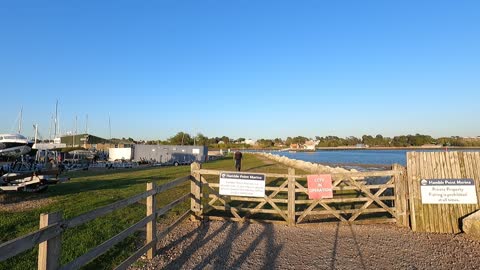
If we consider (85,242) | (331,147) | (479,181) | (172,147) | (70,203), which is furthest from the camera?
(331,147)

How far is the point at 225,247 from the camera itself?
21.0 ft

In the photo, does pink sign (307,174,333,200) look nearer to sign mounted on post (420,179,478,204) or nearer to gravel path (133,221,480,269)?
gravel path (133,221,480,269)

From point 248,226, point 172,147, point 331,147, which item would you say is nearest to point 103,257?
point 248,226

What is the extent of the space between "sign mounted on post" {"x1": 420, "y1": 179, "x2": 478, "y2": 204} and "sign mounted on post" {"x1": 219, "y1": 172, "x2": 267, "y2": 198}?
396cm

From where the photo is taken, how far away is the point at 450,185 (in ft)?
25.3

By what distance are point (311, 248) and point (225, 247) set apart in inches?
66.9

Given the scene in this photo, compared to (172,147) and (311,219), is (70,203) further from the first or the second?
(172,147)

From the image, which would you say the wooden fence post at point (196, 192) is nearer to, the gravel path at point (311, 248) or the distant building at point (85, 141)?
the gravel path at point (311, 248)

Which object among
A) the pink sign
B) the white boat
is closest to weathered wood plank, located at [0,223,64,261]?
the pink sign

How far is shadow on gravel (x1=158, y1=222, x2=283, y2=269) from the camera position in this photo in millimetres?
5492

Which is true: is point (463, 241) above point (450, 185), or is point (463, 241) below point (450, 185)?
below

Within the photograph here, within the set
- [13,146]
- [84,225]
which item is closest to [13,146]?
[13,146]

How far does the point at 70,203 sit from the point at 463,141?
385 feet

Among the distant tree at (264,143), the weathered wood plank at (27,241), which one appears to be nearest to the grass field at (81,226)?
the weathered wood plank at (27,241)
